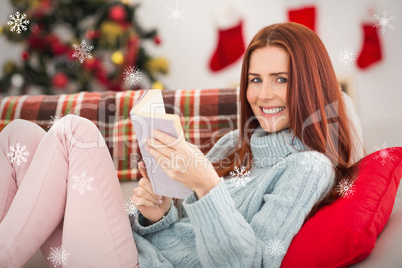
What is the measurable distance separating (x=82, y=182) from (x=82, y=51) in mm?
1635

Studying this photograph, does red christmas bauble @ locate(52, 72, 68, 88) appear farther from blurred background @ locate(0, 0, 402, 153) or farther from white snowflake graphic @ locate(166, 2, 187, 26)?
white snowflake graphic @ locate(166, 2, 187, 26)

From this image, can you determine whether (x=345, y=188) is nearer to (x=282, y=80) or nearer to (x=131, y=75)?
(x=282, y=80)

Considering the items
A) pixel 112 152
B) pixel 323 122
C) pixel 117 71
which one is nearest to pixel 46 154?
pixel 112 152

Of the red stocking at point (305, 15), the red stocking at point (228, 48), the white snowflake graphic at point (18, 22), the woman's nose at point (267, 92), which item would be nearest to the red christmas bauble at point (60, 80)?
the white snowflake graphic at point (18, 22)

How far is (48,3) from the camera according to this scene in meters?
2.31

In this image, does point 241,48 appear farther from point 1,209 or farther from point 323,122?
point 1,209

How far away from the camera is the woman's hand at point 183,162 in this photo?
0.84 meters

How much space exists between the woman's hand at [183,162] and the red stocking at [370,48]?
154 cm

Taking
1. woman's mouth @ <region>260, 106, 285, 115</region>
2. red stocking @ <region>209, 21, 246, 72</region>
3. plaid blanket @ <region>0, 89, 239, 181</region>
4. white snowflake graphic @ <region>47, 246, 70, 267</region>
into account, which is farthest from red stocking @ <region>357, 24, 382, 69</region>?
white snowflake graphic @ <region>47, 246, 70, 267</region>

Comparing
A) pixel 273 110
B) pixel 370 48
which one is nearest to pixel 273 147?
pixel 273 110

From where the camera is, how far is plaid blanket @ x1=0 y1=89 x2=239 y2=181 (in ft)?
5.28

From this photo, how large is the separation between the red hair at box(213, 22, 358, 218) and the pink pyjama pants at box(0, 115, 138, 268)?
526mm

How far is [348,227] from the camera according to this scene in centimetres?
86
